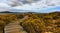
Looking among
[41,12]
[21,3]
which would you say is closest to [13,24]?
[21,3]

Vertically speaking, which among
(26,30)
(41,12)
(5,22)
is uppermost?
(41,12)

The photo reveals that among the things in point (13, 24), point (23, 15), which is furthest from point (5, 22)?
point (23, 15)

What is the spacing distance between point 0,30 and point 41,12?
1.84 ft

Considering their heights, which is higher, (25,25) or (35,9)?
(35,9)

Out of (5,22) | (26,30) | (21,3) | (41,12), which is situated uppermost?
(21,3)

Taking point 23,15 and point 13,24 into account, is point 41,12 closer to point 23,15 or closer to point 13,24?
point 23,15

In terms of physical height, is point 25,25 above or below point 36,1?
below

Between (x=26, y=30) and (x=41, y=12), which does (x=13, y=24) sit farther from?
(x=41, y=12)

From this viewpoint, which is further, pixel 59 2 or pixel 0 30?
pixel 59 2

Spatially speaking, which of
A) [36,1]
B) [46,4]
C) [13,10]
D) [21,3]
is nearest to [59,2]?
[46,4]

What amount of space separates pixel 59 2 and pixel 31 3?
0.37 metres

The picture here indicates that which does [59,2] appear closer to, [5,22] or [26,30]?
[26,30]

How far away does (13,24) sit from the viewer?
171cm

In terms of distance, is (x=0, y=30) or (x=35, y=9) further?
(x=35, y=9)
